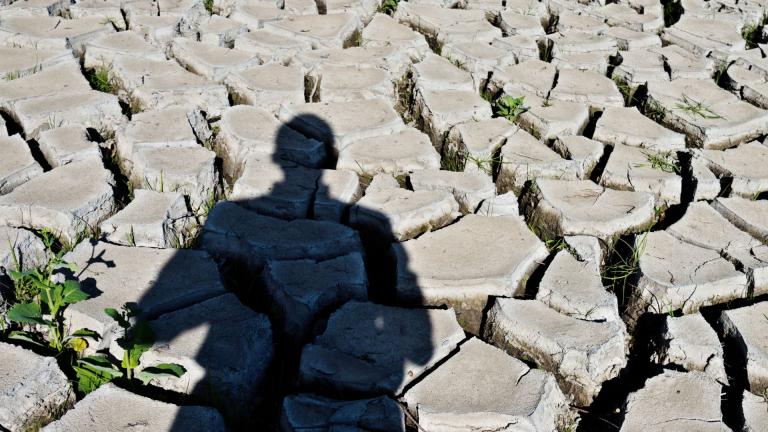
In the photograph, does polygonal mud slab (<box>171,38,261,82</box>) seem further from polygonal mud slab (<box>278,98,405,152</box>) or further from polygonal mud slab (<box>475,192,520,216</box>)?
polygonal mud slab (<box>475,192,520,216</box>)

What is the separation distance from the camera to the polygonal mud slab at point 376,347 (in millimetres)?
1821

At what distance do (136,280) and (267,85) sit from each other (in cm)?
119

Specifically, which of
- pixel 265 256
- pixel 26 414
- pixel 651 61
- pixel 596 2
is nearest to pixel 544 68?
pixel 651 61

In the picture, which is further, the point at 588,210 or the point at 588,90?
the point at 588,90

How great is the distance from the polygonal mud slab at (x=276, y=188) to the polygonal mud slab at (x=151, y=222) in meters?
0.18

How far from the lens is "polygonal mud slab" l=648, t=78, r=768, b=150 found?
2928 mm

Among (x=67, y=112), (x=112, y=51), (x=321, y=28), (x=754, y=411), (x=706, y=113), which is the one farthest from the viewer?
(x=321, y=28)

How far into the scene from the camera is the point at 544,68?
10.9ft

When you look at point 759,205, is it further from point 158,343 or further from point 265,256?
point 158,343

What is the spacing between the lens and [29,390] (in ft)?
5.74

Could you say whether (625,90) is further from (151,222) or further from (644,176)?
(151,222)

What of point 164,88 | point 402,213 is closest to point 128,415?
point 402,213

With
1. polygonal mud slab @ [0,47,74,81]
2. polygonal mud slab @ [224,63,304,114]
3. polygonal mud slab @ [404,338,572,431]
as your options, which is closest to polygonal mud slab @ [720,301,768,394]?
polygonal mud slab @ [404,338,572,431]

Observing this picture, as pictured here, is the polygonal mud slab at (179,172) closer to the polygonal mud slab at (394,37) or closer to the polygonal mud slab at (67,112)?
the polygonal mud slab at (67,112)
